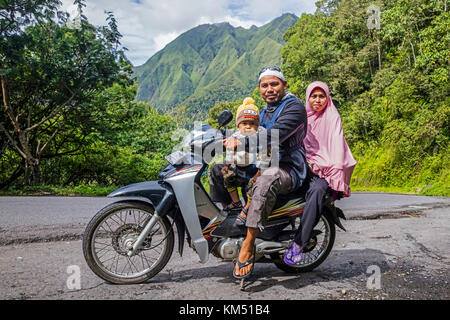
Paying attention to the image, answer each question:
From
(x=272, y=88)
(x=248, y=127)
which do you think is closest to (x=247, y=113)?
(x=248, y=127)

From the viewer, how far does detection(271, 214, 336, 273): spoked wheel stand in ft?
11.0

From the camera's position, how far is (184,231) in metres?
3.12

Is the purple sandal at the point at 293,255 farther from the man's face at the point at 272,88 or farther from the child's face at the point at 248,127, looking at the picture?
the man's face at the point at 272,88

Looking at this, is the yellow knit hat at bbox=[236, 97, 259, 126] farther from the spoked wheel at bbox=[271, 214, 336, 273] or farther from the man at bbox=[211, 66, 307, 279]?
the spoked wheel at bbox=[271, 214, 336, 273]

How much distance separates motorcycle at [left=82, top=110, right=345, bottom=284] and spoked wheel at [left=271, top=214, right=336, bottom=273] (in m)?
0.31

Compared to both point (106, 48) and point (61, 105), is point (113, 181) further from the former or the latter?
point (106, 48)

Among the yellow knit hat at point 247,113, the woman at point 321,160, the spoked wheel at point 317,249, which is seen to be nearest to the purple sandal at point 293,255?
the woman at point 321,160

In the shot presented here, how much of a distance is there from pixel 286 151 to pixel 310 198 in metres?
0.48

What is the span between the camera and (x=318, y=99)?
3420mm

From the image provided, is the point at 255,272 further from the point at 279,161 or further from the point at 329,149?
the point at 329,149

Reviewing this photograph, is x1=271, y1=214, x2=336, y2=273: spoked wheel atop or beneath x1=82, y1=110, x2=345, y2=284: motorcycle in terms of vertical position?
beneath

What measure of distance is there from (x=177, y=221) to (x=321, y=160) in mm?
1479

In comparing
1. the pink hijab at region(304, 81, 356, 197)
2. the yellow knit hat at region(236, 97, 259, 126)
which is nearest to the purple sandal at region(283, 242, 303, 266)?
the pink hijab at region(304, 81, 356, 197)
